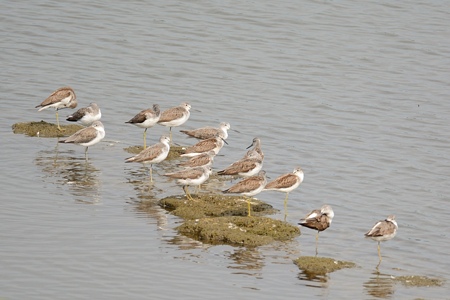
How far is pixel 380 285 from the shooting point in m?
14.9

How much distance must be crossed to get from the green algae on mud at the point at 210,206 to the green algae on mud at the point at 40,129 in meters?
5.84

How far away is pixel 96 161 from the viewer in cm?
2112

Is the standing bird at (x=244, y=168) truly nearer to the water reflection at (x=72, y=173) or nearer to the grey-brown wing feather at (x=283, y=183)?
the grey-brown wing feather at (x=283, y=183)

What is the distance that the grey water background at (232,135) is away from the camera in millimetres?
14359

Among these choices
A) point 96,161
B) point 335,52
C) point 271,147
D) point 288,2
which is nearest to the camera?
point 96,161

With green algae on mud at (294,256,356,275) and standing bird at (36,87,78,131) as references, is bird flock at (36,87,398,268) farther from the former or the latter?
green algae on mud at (294,256,356,275)

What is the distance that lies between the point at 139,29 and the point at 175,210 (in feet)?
65.6

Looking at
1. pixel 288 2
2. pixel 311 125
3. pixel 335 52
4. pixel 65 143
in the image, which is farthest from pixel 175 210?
pixel 288 2

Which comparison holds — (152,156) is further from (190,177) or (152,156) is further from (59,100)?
(59,100)

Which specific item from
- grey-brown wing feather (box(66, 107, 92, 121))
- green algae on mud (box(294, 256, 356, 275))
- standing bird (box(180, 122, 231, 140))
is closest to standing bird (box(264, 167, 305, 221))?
green algae on mud (box(294, 256, 356, 275))

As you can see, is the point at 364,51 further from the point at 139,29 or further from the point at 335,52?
the point at 139,29

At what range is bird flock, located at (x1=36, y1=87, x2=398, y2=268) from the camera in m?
16.4

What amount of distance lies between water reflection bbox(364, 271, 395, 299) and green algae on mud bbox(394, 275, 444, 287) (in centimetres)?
19

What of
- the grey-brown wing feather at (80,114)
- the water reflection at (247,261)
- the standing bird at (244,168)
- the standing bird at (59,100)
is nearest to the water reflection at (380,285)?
the water reflection at (247,261)
